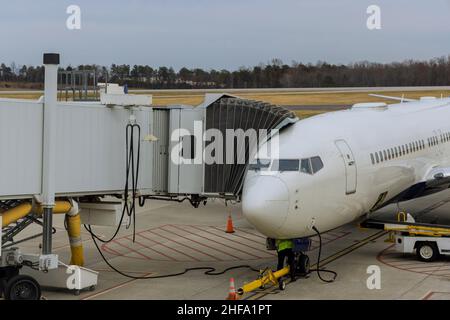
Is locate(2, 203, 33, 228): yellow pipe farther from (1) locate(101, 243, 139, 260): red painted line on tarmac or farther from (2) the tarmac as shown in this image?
(1) locate(101, 243, 139, 260): red painted line on tarmac

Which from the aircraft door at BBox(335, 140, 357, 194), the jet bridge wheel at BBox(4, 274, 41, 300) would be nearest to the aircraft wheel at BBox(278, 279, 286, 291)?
the aircraft door at BBox(335, 140, 357, 194)

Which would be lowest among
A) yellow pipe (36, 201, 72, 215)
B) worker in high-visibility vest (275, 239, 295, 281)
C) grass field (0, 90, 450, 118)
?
worker in high-visibility vest (275, 239, 295, 281)

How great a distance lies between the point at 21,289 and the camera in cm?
1680

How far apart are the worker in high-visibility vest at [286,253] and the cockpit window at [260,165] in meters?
1.97

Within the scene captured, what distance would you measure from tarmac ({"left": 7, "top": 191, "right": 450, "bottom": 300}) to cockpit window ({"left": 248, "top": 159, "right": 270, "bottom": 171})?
121 inches

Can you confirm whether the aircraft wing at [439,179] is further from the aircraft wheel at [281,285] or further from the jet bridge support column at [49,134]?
the jet bridge support column at [49,134]

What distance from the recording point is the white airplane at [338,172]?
17.4m

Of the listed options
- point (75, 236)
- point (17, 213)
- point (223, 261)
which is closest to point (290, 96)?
point (223, 261)

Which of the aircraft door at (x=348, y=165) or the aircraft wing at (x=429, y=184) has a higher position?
the aircraft door at (x=348, y=165)

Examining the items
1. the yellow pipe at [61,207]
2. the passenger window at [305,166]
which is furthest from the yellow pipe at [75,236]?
the passenger window at [305,166]

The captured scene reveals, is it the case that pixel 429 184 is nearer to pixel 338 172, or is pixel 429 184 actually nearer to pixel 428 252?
pixel 428 252

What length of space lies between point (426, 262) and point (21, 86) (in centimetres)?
6591

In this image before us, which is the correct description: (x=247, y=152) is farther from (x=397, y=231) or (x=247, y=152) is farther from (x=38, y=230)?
(x=38, y=230)

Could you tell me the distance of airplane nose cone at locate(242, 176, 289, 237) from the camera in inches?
669
